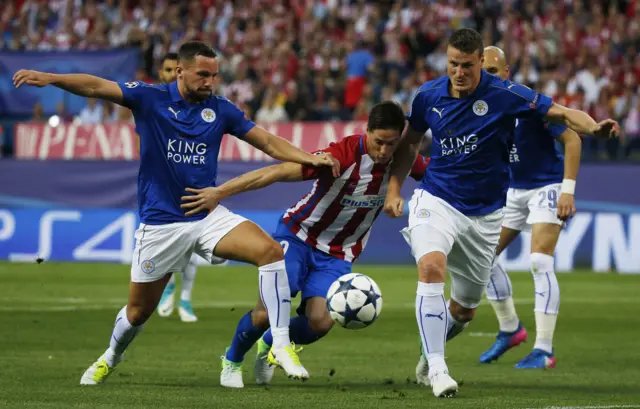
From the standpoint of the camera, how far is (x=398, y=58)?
24.6m

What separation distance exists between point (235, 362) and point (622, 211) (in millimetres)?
11466

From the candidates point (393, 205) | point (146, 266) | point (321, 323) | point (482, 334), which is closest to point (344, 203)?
point (393, 205)

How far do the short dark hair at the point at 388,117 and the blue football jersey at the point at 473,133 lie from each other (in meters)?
0.10

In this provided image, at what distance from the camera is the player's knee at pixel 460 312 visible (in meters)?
9.00

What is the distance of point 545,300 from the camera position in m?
10.2

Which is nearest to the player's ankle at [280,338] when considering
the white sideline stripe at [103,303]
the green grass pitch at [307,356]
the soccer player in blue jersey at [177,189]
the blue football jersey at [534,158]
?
the soccer player in blue jersey at [177,189]

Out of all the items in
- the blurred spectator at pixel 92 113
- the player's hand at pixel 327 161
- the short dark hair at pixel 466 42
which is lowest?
the blurred spectator at pixel 92 113

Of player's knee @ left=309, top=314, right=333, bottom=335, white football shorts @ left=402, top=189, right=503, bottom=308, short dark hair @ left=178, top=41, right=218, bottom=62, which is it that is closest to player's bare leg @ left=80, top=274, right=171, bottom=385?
player's knee @ left=309, top=314, right=333, bottom=335

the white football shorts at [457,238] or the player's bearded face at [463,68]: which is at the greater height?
the player's bearded face at [463,68]

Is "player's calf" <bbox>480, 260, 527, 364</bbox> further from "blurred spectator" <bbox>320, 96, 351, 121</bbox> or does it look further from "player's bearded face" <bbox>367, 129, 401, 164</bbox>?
"blurred spectator" <bbox>320, 96, 351, 121</bbox>

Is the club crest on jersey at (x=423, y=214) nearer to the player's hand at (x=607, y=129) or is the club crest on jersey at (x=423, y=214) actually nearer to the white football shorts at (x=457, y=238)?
the white football shorts at (x=457, y=238)

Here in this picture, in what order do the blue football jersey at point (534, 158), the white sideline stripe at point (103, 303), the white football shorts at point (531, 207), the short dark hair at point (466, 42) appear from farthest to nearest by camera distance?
the white sideline stripe at point (103, 303) < the blue football jersey at point (534, 158) < the white football shorts at point (531, 207) < the short dark hair at point (466, 42)

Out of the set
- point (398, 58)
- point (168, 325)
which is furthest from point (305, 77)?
point (168, 325)

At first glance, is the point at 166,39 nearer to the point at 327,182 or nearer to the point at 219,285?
the point at 219,285
